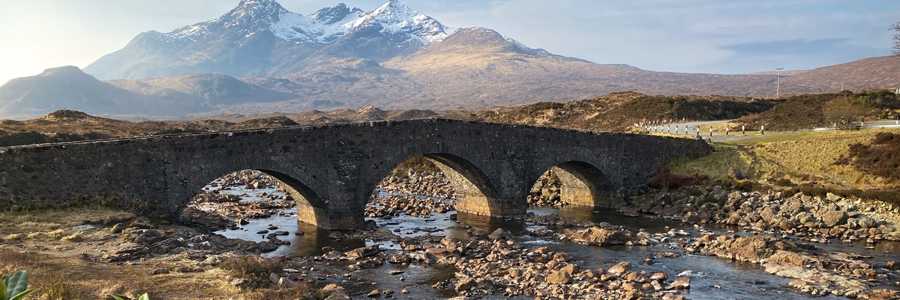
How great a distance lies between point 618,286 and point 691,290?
2334 mm

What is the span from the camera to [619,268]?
74.3 feet

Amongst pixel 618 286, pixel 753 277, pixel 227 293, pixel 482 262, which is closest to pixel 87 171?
pixel 227 293

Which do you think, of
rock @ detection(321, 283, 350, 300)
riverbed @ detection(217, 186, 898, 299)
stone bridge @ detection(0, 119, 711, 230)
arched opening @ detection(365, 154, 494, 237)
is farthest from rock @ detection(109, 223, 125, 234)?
arched opening @ detection(365, 154, 494, 237)

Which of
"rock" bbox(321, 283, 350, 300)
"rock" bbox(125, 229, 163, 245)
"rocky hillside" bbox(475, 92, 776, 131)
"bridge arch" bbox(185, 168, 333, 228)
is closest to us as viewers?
"rock" bbox(321, 283, 350, 300)

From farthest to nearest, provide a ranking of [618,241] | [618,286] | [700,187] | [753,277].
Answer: [700,187] < [618,241] < [753,277] < [618,286]

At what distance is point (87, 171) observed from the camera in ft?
76.9

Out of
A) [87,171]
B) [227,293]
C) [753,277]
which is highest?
[87,171]

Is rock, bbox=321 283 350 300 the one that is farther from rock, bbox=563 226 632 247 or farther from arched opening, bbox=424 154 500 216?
arched opening, bbox=424 154 500 216

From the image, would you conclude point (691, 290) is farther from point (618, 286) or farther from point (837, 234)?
point (837, 234)

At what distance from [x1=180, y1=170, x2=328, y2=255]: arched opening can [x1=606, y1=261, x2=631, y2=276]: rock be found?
11277 mm

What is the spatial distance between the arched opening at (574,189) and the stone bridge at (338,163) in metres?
0.08

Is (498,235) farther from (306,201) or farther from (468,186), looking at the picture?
(306,201)

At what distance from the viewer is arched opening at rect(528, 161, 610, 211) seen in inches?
1607

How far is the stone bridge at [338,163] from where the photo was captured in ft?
76.1
